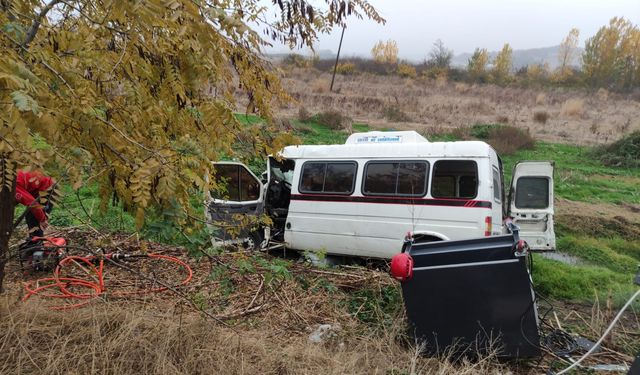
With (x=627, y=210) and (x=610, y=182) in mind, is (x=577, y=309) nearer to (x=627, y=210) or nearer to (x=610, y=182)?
(x=627, y=210)

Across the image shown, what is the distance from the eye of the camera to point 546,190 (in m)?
7.62

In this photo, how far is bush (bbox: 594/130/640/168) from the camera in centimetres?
1698

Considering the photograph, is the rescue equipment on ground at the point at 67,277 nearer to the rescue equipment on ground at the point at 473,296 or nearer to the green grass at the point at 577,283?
the rescue equipment on ground at the point at 473,296

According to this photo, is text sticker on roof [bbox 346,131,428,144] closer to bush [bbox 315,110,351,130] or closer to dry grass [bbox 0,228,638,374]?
dry grass [bbox 0,228,638,374]

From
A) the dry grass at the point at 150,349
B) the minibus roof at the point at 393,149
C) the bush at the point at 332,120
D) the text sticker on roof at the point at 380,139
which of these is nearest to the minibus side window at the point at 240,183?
the minibus roof at the point at 393,149

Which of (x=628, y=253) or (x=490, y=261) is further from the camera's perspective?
(x=628, y=253)

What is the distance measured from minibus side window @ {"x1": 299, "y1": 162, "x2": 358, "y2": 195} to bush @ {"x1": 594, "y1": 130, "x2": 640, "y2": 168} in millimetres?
14220

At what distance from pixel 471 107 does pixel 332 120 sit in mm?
12869

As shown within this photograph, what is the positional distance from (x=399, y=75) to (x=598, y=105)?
17.7m

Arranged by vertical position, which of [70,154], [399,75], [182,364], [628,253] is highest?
[399,75]

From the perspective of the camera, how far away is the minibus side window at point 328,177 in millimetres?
7441

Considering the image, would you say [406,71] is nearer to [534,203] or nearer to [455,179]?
[534,203]

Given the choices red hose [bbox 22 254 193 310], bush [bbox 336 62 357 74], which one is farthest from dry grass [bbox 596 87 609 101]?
red hose [bbox 22 254 193 310]

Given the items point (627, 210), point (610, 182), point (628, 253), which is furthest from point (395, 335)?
point (610, 182)
